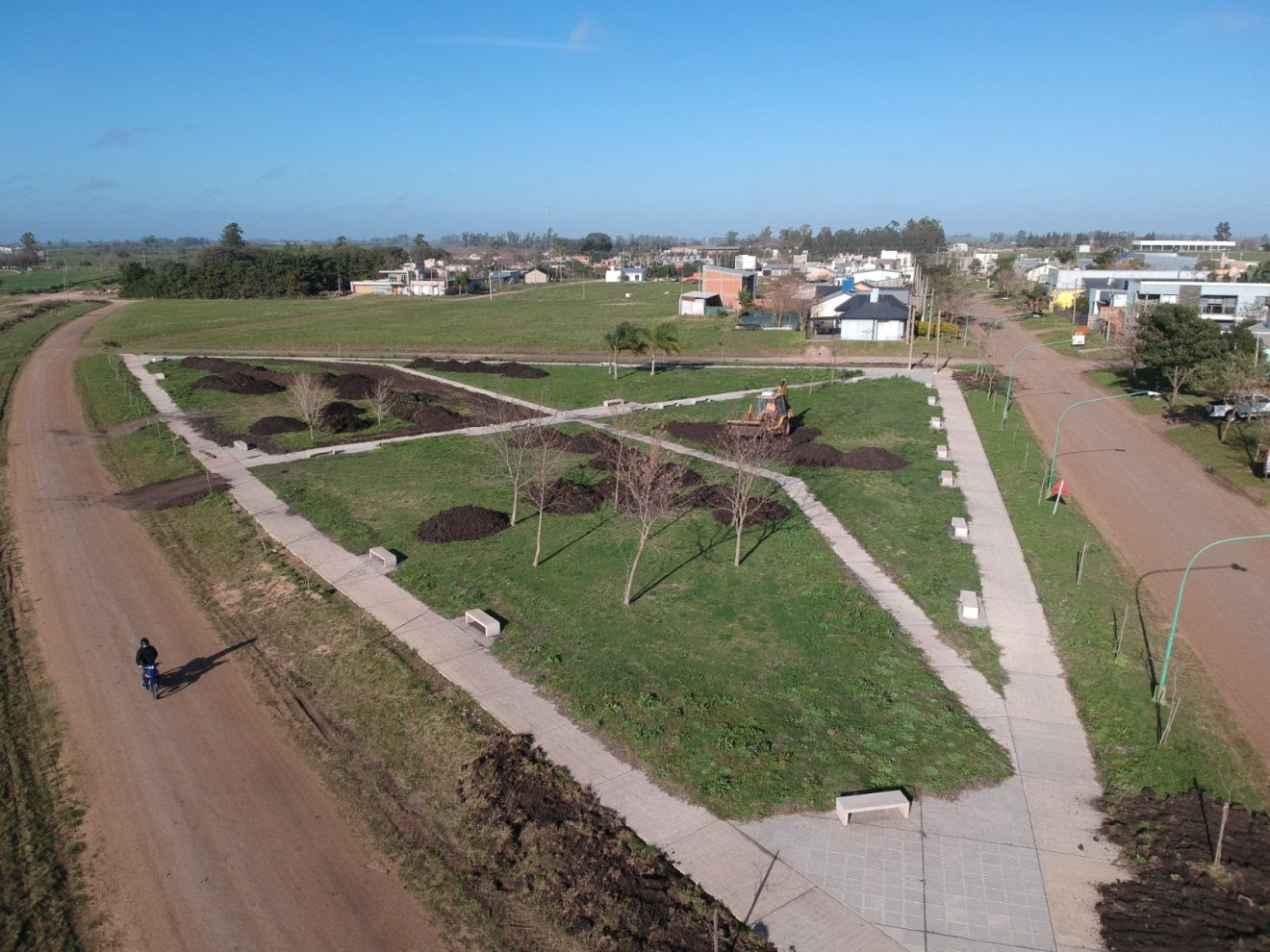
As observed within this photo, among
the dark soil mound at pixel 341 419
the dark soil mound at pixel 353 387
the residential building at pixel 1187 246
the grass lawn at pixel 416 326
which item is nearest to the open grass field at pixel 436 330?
the grass lawn at pixel 416 326

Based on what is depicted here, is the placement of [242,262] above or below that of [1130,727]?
above

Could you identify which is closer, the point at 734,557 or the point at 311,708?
the point at 311,708

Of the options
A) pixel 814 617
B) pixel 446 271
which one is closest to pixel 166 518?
pixel 814 617

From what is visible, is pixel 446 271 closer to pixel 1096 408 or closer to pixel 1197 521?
pixel 1096 408

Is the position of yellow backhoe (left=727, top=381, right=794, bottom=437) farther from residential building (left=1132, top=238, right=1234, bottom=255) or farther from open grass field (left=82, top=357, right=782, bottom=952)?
residential building (left=1132, top=238, right=1234, bottom=255)

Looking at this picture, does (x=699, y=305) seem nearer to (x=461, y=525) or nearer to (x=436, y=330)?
(x=436, y=330)

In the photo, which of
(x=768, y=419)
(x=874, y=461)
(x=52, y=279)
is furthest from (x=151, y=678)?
(x=52, y=279)

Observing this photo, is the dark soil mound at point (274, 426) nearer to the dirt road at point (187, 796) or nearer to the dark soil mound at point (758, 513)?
the dirt road at point (187, 796)
